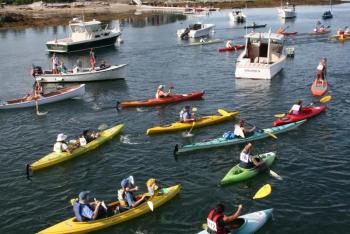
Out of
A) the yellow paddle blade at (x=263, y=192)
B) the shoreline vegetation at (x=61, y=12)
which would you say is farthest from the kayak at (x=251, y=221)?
the shoreline vegetation at (x=61, y=12)

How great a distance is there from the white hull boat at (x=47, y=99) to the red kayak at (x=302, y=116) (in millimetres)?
19180

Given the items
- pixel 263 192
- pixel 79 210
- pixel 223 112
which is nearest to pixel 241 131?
pixel 223 112

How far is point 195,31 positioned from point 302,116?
162 feet

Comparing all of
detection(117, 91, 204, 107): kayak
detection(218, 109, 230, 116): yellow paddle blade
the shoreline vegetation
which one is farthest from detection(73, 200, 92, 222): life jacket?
the shoreline vegetation

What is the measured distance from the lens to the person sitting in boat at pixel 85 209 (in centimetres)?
1917

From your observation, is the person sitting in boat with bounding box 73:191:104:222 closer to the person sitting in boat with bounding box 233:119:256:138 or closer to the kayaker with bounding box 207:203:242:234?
the kayaker with bounding box 207:203:242:234

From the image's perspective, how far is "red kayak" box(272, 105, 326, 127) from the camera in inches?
1229

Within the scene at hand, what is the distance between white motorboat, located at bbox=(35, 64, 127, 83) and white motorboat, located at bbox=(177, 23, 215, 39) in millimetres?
32649

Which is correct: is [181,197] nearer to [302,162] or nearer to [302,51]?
[302,162]

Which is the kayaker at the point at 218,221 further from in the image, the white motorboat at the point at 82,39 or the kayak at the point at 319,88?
the white motorboat at the point at 82,39

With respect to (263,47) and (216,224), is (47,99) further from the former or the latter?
(216,224)

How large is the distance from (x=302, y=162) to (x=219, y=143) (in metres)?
5.27

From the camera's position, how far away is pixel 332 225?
778 inches

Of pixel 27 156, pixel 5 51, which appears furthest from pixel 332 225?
pixel 5 51
